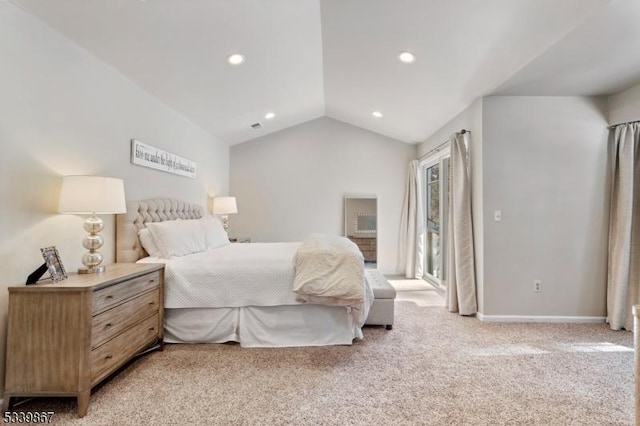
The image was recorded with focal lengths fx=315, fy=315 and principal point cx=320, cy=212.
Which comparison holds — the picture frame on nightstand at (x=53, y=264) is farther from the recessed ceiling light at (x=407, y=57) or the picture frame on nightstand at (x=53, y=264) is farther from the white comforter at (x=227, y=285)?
the recessed ceiling light at (x=407, y=57)

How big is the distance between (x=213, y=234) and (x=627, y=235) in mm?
4374

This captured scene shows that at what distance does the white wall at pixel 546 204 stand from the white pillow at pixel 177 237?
3.09 metres

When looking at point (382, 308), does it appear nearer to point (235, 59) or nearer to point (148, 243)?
point (148, 243)

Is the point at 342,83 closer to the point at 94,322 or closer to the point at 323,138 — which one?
the point at 323,138

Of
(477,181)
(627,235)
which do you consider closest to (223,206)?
(477,181)

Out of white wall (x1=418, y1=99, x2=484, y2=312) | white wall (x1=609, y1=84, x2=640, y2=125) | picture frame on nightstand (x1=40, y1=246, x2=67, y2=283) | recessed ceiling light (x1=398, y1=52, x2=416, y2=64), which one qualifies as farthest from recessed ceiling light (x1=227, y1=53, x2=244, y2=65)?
white wall (x1=609, y1=84, x2=640, y2=125)

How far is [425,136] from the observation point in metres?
5.22

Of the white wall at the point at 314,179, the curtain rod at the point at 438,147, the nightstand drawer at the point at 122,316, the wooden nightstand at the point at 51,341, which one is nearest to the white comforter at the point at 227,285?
the nightstand drawer at the point at 122,316

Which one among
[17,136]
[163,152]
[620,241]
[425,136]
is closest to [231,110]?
[163,152]

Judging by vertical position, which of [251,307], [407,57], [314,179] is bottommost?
[251,307]

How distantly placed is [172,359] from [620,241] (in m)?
4.25

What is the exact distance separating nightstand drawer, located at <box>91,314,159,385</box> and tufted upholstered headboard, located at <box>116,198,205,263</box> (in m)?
0.69

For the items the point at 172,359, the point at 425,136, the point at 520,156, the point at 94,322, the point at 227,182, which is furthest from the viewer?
the point at 227,182

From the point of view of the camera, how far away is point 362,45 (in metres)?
3.04
